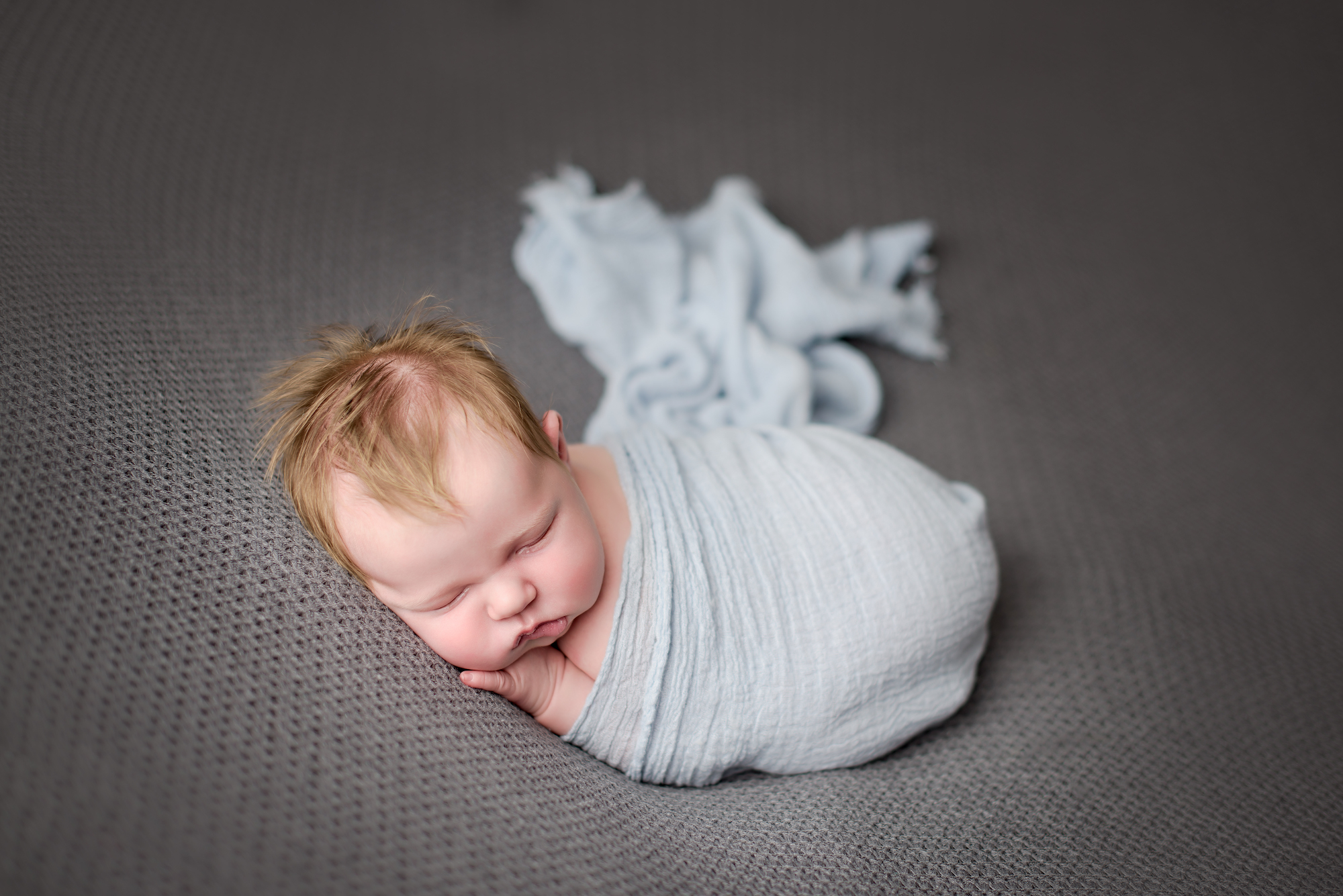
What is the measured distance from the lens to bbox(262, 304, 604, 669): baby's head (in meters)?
0.64

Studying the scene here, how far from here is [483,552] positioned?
0.65 m

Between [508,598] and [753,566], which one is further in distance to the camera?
[753,566]

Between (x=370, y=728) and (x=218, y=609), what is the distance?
0.14 metres

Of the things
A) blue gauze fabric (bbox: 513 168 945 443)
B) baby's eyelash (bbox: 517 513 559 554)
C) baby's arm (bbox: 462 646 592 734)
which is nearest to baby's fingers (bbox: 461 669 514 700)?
baby's arm (bbox: 462 646 592 734)

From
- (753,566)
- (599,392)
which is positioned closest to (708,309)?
(599,392)

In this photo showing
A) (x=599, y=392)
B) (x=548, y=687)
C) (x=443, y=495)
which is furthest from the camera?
(x=599, y=392)

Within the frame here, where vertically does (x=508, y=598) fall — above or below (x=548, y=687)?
above

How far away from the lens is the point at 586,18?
A: 1360 millimetres

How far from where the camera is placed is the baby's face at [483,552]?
25.1 inches

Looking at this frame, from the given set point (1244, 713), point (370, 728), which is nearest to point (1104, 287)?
point (1244, 713)

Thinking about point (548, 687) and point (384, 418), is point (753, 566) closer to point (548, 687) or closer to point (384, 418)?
point (548, 687)

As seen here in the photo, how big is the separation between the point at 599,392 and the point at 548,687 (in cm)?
48

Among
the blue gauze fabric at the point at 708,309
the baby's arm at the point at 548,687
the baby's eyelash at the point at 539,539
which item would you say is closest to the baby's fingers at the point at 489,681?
the baby's arm at the point at 548,687

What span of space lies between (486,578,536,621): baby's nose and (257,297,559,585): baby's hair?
81 millimetres
